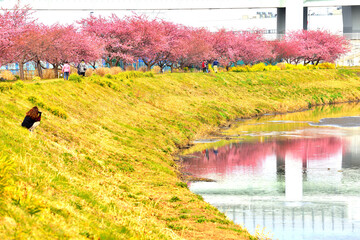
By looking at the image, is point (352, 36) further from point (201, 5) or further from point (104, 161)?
point (104, 161)

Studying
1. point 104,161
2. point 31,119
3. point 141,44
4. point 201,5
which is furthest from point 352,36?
point 31,119

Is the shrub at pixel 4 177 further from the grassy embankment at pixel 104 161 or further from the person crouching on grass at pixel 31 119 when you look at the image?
the person crouching on grass at pixel 31 119

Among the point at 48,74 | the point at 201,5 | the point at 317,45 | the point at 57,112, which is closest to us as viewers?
the point at 57,112

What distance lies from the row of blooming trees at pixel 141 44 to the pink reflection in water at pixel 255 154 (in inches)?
564

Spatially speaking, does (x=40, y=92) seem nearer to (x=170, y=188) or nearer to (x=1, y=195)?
(x=170, y=188)

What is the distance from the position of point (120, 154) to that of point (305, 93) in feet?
137

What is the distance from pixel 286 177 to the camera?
21.8 m

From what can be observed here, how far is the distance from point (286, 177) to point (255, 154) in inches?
212

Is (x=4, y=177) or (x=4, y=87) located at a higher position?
(x=4, y=87)

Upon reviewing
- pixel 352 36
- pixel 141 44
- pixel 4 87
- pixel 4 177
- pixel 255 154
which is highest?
pixel 141 44

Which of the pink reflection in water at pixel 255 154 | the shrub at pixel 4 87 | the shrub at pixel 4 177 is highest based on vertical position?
the shrub at pixel 4 87

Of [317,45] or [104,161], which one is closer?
[104,161]

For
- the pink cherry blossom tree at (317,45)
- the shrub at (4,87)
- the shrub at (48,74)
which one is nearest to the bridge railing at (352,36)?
the pink cherry blossom tree at (317,45)

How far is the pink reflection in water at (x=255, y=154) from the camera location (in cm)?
2391
